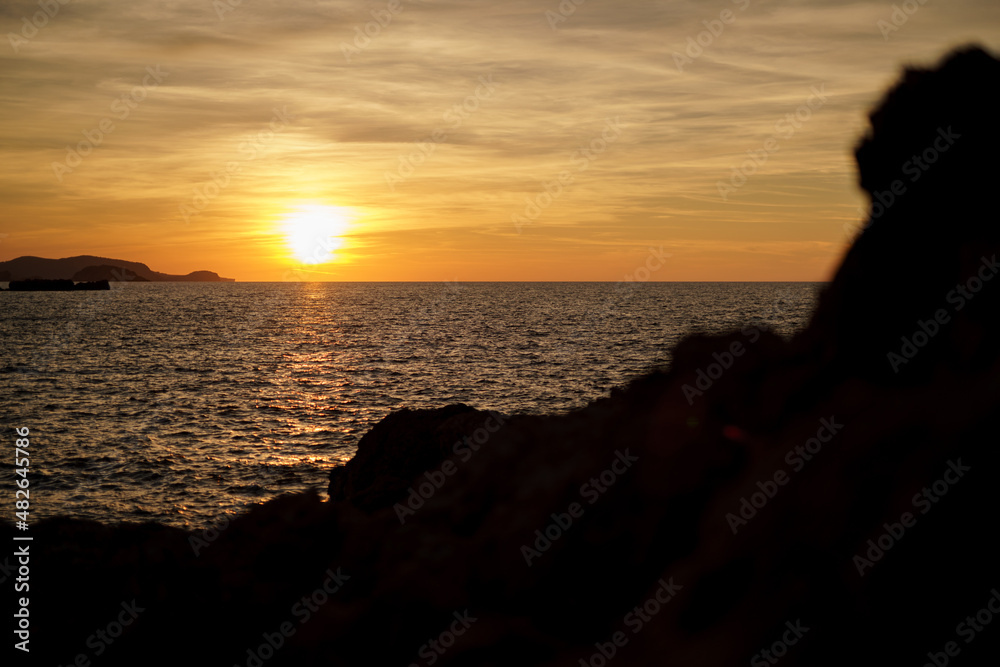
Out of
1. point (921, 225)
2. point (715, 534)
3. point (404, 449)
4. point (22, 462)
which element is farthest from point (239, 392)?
point (921, 225)

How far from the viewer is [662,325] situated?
9594 centimetres

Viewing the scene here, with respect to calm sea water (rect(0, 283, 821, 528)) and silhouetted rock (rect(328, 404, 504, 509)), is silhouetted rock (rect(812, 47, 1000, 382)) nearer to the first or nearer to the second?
calm sea water (rect(0, 283, 821, 528))

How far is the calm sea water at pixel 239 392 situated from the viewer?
1130 inches

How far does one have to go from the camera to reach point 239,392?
50.4 metres

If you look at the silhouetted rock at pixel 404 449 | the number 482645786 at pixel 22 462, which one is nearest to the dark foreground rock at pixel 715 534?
the silhouetted rock at pixel 404 449

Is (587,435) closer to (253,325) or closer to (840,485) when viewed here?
(840,485)

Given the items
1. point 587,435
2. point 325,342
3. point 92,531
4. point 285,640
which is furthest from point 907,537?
point 325,342

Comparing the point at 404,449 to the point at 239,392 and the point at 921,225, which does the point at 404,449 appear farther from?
the point at 239,392

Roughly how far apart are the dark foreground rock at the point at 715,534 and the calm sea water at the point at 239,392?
189cm

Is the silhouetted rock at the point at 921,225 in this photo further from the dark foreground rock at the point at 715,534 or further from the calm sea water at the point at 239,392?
the calm sea water at the point at 239,392

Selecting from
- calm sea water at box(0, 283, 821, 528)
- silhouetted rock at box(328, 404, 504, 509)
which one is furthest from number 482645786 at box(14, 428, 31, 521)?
silhouetted rock at box(328, 404, 504, 509)

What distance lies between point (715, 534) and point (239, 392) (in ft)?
158

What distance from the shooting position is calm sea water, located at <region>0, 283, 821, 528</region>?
94.2ft

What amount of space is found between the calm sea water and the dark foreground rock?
1887 millimetres
